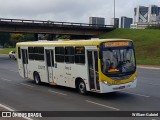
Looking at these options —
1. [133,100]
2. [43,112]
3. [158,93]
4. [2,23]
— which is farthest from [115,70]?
[2,23]

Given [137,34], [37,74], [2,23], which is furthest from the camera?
[137,34]

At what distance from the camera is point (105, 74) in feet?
55.5

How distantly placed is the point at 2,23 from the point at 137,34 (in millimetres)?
29988

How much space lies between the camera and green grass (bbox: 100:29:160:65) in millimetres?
50256

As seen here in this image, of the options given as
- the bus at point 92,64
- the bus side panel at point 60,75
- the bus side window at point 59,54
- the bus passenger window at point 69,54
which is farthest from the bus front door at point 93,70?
the bus side window at point 59,54

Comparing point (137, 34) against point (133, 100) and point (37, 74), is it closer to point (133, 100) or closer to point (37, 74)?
point (37, 74)

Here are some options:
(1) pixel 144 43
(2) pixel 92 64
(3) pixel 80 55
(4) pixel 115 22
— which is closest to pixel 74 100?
(2) pixel 92 64

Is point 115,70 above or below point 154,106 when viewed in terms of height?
above

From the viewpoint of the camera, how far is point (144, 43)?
6506 cm

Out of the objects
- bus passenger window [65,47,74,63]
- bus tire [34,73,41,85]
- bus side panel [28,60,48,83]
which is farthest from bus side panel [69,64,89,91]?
bus tire [34,73,41,85]

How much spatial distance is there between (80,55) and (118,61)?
2242 millimetres

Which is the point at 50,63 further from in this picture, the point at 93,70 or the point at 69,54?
the point at 93,70

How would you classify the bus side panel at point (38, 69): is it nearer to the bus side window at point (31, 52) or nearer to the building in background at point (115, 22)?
the bus side window at point (31, 52)

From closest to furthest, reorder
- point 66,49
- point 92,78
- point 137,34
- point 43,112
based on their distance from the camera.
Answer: point 43,112 < point 92,78 < point 66,49 < point 137,34
